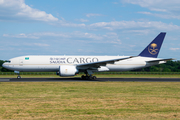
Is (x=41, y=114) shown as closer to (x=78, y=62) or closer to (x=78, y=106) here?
(x=78, y=106)

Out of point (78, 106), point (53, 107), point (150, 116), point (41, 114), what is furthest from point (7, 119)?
point (150, 116)

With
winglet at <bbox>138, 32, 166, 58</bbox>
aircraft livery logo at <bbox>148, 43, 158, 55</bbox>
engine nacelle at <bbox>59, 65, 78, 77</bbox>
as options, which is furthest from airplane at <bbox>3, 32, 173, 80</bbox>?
aircraft livery logo at <bbox>148, 43, 158, 55</bbox>

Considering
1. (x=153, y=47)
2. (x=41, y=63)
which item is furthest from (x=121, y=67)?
(x=41, y=63)

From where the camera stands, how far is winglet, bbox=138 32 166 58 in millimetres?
34688

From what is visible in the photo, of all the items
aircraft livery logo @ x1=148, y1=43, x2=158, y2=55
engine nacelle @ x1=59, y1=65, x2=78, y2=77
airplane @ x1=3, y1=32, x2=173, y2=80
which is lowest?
engine nacelle @ x1=59, y1=65, x2=78, y2=77

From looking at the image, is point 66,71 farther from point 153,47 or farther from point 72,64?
point 153,47

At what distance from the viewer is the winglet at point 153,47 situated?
34.7 m

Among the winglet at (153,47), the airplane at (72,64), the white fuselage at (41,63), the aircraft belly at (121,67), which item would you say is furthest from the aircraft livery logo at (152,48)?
the white fuselage at (41,63)

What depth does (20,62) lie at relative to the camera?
30625 mm

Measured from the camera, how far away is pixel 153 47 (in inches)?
1366

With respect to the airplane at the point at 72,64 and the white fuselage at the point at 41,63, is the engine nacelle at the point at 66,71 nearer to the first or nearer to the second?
the airplane at the point at 72,64

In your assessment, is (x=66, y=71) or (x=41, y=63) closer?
(x=66, y=71)

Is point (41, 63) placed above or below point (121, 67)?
above

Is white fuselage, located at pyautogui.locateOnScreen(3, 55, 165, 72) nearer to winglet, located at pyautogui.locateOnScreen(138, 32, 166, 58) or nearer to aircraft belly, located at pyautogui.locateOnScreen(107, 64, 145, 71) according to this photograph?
aircraft belly, located at pyautogui.locateOnScreen(107, 64, 145, 71)
